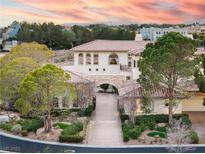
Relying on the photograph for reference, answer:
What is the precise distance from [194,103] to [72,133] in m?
9.58

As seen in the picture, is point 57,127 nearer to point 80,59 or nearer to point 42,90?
point 42,90

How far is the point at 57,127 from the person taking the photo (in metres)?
25.5

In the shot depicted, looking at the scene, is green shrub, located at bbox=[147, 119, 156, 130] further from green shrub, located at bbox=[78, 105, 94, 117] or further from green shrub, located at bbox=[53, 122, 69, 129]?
green shrub, located at bbox=[78, 105, 94, 117]

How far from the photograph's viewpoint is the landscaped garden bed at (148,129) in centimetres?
2288

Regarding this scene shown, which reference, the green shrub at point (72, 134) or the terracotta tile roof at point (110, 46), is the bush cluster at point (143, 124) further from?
the terracotta tile roof at point (110, 46)

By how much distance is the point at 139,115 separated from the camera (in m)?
27.2

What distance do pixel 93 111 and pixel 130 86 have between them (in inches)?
106

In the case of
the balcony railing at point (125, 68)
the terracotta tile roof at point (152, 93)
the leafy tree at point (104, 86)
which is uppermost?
the balcony railing at point (125, 68)

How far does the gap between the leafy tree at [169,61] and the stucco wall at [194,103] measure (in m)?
4.61

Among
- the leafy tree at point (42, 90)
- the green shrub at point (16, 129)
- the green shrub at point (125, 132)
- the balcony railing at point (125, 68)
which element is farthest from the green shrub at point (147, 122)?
the balcony railing at point (125, 68)

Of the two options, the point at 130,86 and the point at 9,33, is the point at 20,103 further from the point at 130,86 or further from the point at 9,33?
the point at 9,33

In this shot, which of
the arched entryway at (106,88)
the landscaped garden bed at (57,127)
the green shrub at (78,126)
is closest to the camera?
the landscaped garden bed at (57,127)

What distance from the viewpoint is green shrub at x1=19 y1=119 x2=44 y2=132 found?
25.0 metres

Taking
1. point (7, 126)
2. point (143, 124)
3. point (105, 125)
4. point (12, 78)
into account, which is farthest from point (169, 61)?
point (12, 78)
